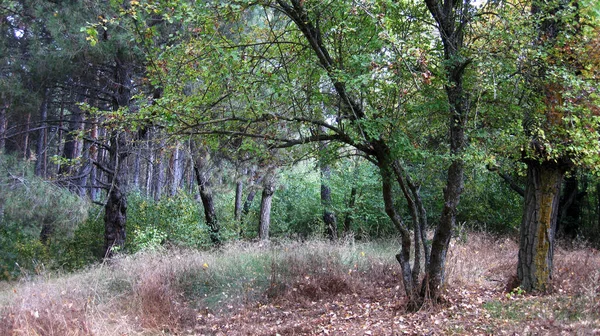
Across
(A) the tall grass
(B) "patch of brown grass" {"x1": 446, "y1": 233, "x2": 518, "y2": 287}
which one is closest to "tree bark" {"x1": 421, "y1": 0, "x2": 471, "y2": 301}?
(B) "patch of brown grass" {"x1": 446, "y1": 233, "x2": 518, "y2": 287}

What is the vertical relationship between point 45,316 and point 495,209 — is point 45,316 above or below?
below

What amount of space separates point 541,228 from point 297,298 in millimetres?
4040

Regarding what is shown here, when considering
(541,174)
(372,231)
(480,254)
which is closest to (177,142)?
(541,174)

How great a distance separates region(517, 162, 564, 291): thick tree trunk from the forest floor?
0.89ft

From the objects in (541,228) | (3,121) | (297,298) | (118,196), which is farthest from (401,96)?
(3,121)

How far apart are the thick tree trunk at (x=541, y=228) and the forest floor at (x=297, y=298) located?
273 mm

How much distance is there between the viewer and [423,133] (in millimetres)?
6469

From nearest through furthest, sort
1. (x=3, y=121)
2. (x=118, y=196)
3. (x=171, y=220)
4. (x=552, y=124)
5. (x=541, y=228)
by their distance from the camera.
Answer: (x=552, y=124) → (x=541, y=228) → (x=118, y=196) → (x=171, y=220) → (x=3, y=121)

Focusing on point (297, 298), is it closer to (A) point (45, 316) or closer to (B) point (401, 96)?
(A) point (45, 316)

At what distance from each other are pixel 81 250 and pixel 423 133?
11.7 metres

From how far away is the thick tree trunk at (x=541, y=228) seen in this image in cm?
661

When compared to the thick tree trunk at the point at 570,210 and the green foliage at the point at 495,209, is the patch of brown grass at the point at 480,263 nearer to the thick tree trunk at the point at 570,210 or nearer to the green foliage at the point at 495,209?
the thick tree trunk at the point at 570,210

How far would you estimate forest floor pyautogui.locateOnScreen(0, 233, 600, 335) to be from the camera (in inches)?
222

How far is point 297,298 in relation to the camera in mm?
7699
